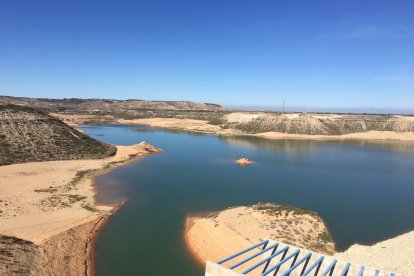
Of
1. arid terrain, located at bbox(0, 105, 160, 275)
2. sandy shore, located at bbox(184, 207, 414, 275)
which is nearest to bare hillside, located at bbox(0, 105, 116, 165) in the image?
arid terrain, located at bbox(0, 105, 160, 275)

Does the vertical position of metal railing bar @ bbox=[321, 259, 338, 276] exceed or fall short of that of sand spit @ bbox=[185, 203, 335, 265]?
it exceeds it

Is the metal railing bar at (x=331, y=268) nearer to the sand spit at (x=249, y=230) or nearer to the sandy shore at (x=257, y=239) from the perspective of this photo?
the sandy shore at (x=257, y=239)

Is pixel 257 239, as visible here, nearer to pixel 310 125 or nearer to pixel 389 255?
pixel 389 255

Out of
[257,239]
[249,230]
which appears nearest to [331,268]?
[257,239]

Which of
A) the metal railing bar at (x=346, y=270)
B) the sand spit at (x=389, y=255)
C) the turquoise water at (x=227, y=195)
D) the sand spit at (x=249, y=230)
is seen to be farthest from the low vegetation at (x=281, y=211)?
the metal railing bar at (x=346, y=270)

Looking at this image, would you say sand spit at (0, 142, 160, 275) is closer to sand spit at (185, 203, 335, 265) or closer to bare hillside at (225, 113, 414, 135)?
sand spit at (185, 203, 335, 265)
